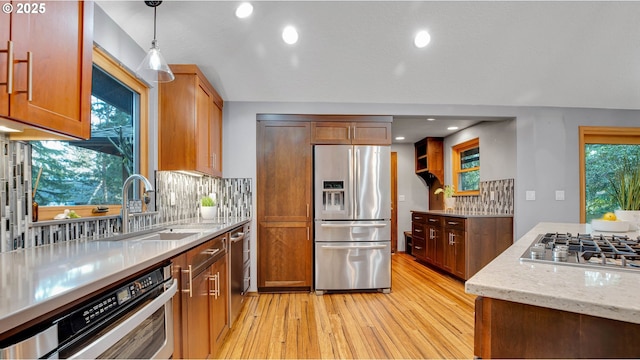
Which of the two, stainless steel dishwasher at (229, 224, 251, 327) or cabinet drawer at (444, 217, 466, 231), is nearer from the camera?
stainless steel dishwasher at (229, 224, 251, 327)

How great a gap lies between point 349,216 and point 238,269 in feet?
4.31

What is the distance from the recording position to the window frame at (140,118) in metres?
1.61

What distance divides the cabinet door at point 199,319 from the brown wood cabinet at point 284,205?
1.61 m

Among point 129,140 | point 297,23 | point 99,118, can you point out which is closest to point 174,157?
point 129,140

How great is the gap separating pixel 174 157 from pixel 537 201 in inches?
155

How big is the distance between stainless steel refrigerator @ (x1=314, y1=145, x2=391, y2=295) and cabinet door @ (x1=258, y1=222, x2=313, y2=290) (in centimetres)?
13

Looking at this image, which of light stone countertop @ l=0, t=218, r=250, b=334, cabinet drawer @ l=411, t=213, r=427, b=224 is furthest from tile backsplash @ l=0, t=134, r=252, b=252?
cabinet drawer @ l=411, t=213, r=427, b=224

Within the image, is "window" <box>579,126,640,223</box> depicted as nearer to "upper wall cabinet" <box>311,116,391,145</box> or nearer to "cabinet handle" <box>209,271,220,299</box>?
"upper wall cabinet" <box>311,116,391,145</box>

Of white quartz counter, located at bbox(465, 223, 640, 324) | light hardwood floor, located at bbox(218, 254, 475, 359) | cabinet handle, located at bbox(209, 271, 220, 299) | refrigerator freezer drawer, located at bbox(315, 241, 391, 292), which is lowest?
light hardwood floor, located at bbox(218, 254, 475, 359)

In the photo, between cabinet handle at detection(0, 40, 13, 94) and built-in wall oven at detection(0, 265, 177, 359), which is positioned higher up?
cabinet handle at detection(0, 40, 13, 94)

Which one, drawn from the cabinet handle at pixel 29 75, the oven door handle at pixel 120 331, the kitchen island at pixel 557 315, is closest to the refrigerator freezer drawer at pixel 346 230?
the oven door handle at pixel 120 331

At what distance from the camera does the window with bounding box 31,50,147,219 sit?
159 centimetres

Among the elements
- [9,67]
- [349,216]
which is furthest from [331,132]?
[9,67]

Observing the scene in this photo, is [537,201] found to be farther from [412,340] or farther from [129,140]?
[129,140]
